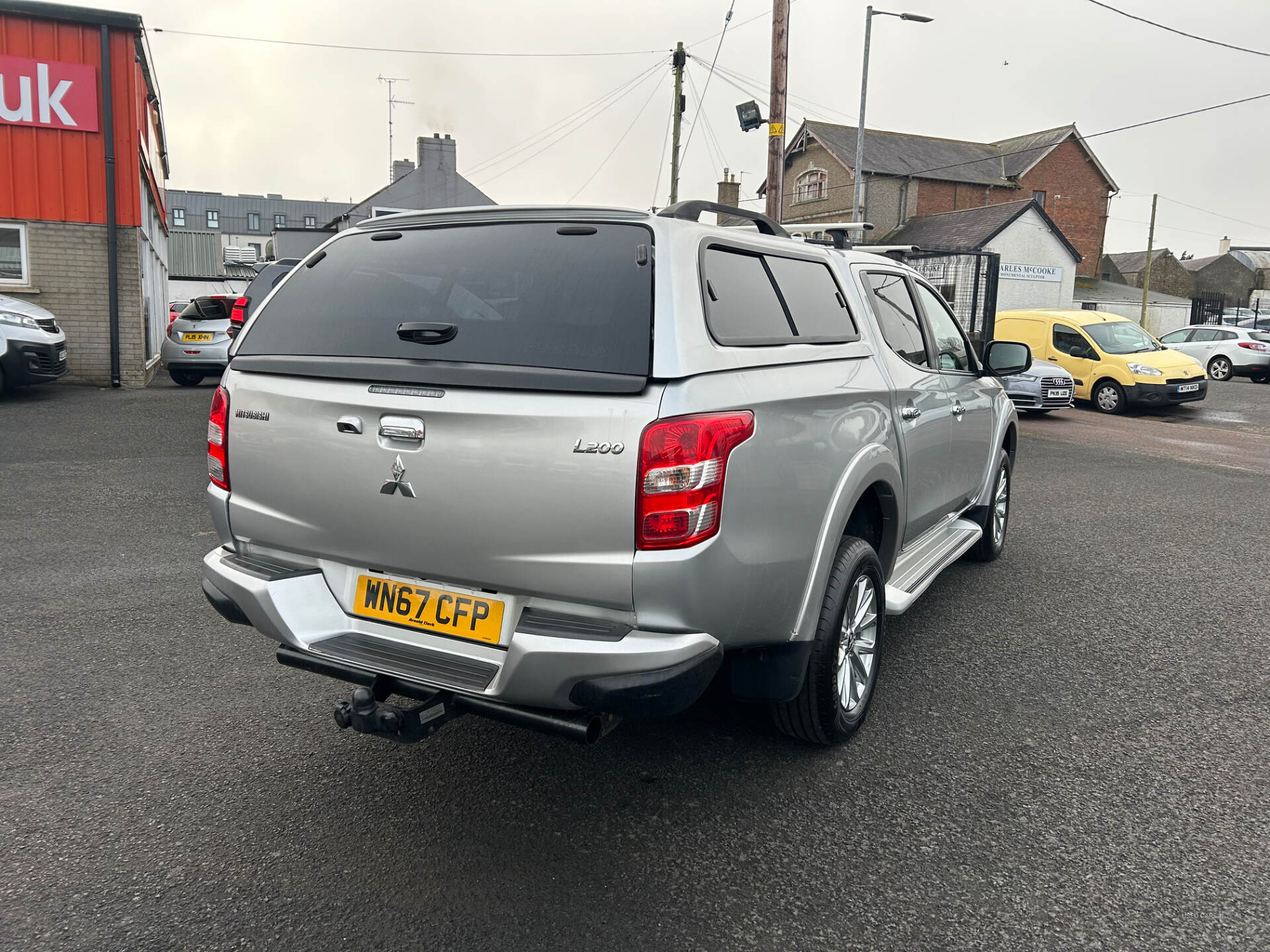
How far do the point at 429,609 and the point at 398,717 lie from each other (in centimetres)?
32

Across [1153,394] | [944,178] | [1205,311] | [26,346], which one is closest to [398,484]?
[26,346]

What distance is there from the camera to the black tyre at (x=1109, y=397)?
16641mm

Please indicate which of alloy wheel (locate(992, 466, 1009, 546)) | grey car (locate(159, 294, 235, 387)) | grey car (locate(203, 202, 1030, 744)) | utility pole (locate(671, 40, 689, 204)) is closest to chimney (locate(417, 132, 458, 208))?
utility pole (locate(671, 40, 689, 204))

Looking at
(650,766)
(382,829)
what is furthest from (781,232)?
(382,829)

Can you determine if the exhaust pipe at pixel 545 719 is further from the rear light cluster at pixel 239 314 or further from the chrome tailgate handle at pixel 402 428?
the rear light cluster at pixel 239 314

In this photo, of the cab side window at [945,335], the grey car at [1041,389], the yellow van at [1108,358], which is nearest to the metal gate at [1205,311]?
the yellow van at [1108,358]

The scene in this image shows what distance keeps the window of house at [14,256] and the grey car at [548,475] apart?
1470 centimetres

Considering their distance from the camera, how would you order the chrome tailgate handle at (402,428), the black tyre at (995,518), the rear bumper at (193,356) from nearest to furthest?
the chrome tailgate handle at (402,428)
the black tyre at (995,518)
the rear bumper at (193,356)

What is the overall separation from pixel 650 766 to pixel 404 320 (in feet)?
5.71

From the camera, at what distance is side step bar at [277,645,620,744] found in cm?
259

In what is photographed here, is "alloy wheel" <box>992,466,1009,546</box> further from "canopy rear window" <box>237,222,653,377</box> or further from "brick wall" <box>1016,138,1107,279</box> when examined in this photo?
"brick wall" <box>1016,138,1107,279</box>

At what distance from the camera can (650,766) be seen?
3.37m

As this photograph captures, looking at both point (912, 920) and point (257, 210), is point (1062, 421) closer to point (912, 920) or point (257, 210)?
point (912, 920)

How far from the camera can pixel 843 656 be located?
11.1 feet
